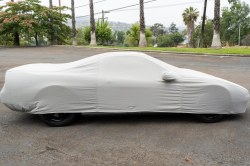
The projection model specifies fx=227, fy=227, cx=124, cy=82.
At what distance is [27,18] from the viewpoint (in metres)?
27.2

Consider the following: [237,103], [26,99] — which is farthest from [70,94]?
[237,103]

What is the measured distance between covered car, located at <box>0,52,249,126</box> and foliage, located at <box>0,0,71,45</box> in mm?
23849

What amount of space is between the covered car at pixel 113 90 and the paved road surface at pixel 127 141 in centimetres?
33

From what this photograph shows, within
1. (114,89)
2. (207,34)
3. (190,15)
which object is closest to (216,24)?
(114,89)

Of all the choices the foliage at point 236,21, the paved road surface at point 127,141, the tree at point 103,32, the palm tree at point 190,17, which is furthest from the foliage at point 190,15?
the paved road surface at point 127,141

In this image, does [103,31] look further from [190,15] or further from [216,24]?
[190,15]

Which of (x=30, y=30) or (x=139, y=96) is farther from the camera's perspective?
(x=30, y=30)

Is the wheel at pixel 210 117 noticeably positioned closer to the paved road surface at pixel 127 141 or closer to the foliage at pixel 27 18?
the paved road surface at pixel 127 141

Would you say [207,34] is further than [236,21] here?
Yes

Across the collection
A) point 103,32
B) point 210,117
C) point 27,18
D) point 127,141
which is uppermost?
point 27,18

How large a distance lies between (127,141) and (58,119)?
5.03 ft

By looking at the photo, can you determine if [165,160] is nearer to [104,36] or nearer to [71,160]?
[71,160]

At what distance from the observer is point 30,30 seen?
2580 centimetres

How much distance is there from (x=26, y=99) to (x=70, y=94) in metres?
0.83
